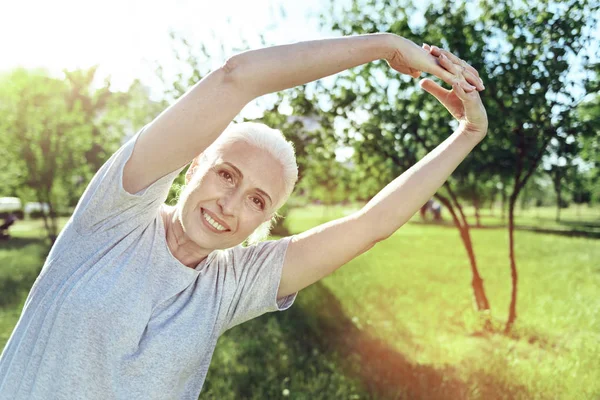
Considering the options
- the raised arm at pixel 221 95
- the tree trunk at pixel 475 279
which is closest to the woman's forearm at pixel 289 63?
the raised arm at pixel 221 95

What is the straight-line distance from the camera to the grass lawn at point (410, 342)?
12.8 feet

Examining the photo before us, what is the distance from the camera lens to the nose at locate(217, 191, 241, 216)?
1597 mm

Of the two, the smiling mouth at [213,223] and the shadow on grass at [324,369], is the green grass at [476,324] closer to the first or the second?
the shadow on grass at [324,369]

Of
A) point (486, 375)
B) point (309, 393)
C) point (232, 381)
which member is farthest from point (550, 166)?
point (232, 381)

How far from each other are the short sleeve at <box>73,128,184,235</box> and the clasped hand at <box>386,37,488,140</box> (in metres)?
0.77

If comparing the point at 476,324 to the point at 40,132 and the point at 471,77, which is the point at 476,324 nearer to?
the point at 471,77

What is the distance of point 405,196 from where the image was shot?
1.73 metres

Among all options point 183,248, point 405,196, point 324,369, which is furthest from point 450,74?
point 324,369

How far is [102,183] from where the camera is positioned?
1.38 metres

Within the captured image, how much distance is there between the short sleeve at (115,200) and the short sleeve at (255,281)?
1.21ft

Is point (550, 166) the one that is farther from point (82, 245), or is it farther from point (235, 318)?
point (82, 245)

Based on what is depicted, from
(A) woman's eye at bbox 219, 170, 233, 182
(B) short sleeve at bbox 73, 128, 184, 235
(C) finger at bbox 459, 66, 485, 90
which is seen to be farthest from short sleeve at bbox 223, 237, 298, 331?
(C) finger at bbox 459, 66, 485, 90

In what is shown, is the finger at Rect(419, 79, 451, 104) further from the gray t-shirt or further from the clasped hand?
the gray t-shirt

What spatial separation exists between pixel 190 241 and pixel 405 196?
0.73m
